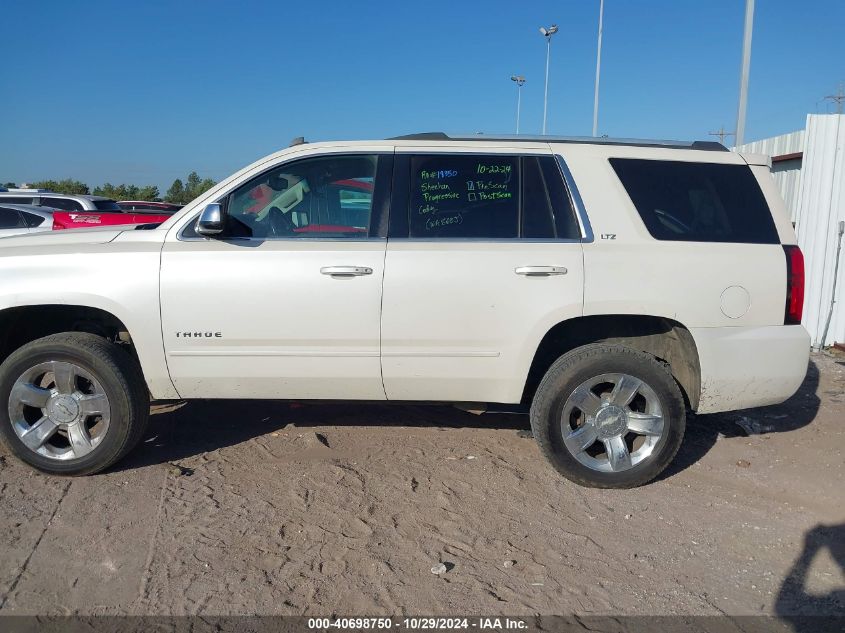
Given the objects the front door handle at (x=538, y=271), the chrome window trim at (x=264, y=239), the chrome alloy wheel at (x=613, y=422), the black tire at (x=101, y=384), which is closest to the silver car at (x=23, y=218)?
the black tire at (x=101, y=384)

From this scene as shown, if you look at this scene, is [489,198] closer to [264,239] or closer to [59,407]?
[264,239]

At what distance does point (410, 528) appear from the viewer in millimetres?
3689

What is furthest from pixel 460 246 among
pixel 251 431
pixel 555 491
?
pixel 251 431

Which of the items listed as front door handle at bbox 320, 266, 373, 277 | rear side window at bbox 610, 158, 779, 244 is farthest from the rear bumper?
front door handle at bbox 320, 266, 373, 277

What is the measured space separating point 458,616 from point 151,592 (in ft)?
4.42

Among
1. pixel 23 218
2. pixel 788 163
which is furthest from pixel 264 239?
pixel 23 218

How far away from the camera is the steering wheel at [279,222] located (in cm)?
419

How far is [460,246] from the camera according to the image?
4.07 m

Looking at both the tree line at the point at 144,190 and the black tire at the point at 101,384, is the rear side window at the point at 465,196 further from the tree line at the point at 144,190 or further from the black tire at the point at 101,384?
the tree line at the point at 144,190

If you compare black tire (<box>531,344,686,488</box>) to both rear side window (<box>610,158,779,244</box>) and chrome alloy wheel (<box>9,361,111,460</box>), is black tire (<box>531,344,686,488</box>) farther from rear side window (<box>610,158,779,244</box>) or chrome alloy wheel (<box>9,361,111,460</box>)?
chrome alloy wheel (<box>9,361,111,460</box>)

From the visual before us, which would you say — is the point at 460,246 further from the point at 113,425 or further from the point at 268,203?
the point at 113,425

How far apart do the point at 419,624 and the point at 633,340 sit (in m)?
2.38

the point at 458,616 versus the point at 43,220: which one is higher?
the point at 43,220

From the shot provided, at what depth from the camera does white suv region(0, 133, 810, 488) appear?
402 centimetres
